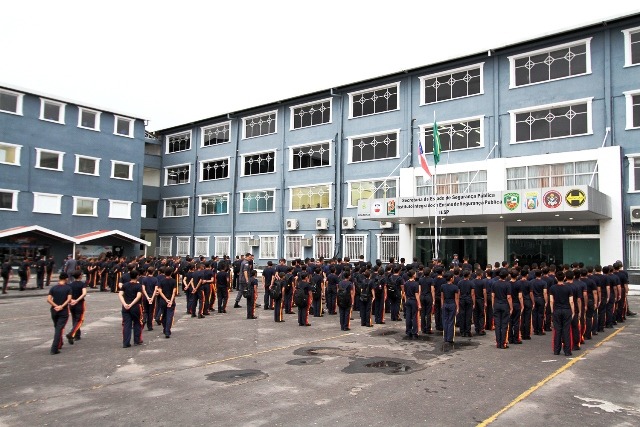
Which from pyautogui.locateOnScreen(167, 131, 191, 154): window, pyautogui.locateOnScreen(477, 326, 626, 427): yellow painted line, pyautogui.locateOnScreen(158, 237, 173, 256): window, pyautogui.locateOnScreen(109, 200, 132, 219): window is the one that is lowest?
pyautogui.locateOnScreen(477, 326, 626, 427): yellow painted line

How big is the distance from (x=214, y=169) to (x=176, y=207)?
5.52 meters

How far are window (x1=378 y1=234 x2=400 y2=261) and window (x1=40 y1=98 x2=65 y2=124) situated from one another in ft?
78.2

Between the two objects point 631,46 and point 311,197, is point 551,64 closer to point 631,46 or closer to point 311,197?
point 631,46

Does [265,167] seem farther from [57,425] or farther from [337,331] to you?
[57,425]

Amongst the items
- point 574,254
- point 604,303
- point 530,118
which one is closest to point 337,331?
point 604,303

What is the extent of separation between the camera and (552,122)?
25.2 meters

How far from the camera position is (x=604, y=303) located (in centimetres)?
1360

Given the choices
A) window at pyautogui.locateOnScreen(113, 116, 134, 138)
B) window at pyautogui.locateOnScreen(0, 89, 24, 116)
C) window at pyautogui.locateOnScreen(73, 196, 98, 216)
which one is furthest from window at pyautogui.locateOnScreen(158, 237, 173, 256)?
window at pyautogui.locateOnScreen(0, 89, 24, 116)

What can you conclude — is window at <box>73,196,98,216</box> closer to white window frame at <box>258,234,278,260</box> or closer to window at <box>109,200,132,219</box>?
window at <box>109,200,132,219</box>

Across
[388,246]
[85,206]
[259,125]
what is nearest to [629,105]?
[388,246]

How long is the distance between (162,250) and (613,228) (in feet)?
112

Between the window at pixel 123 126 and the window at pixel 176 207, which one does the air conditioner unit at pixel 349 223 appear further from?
the window at pixel 123 126

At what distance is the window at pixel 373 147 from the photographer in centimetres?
3081

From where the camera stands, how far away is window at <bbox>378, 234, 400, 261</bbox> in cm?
2962
